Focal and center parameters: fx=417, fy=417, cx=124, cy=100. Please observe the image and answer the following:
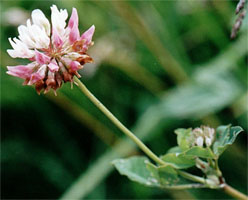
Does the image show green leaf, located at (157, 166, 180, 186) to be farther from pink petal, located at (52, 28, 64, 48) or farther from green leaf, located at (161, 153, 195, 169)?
pink petal, located at (52, 28, 64, 48)

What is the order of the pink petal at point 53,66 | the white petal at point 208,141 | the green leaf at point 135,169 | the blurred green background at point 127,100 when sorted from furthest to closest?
the blurred green background at point 127,100, the green leaf at point 135,169, the white petal at point 208,141, the pink petal at point 53,66

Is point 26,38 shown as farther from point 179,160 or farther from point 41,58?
point 179,160

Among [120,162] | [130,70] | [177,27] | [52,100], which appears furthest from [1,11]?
[120,162]

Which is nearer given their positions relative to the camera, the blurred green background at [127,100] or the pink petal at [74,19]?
the pink petal at [74,19]

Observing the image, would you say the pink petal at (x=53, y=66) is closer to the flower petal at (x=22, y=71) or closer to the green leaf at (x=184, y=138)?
the flower petal at (x=22, y=71)

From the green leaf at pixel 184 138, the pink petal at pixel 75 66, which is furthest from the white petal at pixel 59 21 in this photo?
the green leaf at pixel 184 138
